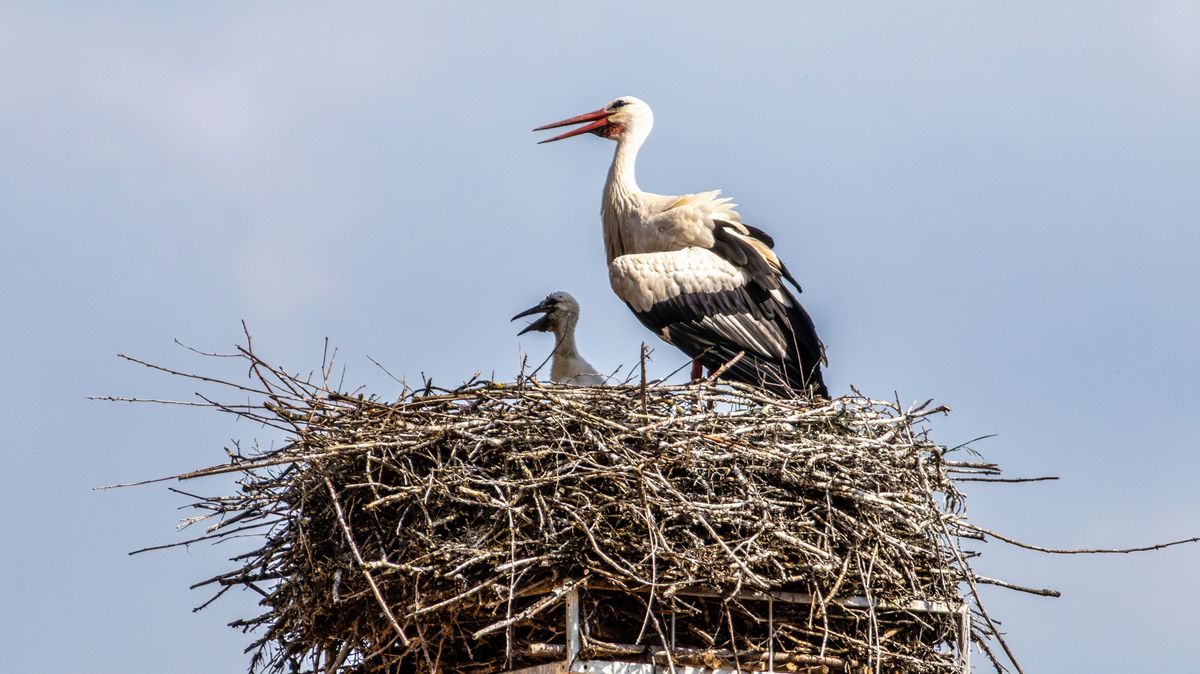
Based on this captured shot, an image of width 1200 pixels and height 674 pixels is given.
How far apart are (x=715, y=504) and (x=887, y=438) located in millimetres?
1048

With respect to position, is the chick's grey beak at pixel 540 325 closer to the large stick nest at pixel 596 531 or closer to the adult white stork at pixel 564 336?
the adult white stork at pixel 564 336

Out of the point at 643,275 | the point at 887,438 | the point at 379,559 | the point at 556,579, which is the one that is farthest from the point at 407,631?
the point at 643,275

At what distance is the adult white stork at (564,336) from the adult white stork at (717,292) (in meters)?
0.32

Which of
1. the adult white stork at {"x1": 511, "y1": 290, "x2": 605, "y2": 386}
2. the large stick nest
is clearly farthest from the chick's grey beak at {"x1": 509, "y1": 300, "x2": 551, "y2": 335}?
the large stick nest

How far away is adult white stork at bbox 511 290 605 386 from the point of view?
8.31 meters

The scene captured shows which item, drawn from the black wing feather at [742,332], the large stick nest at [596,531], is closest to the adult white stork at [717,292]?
the black wing feather at [742,332]

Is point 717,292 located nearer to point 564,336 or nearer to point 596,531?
point 564,336

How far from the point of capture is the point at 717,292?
8625mm

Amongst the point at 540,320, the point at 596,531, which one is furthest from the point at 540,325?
the point at 596,531

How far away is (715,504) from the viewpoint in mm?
6082

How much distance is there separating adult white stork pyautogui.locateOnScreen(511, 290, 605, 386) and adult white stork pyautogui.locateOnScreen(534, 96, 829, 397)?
32 centimetres

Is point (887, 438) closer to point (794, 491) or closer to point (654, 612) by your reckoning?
point (794, 491)

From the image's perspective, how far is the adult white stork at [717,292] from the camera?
855 centimetres

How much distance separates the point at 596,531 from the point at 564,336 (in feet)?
8.95
